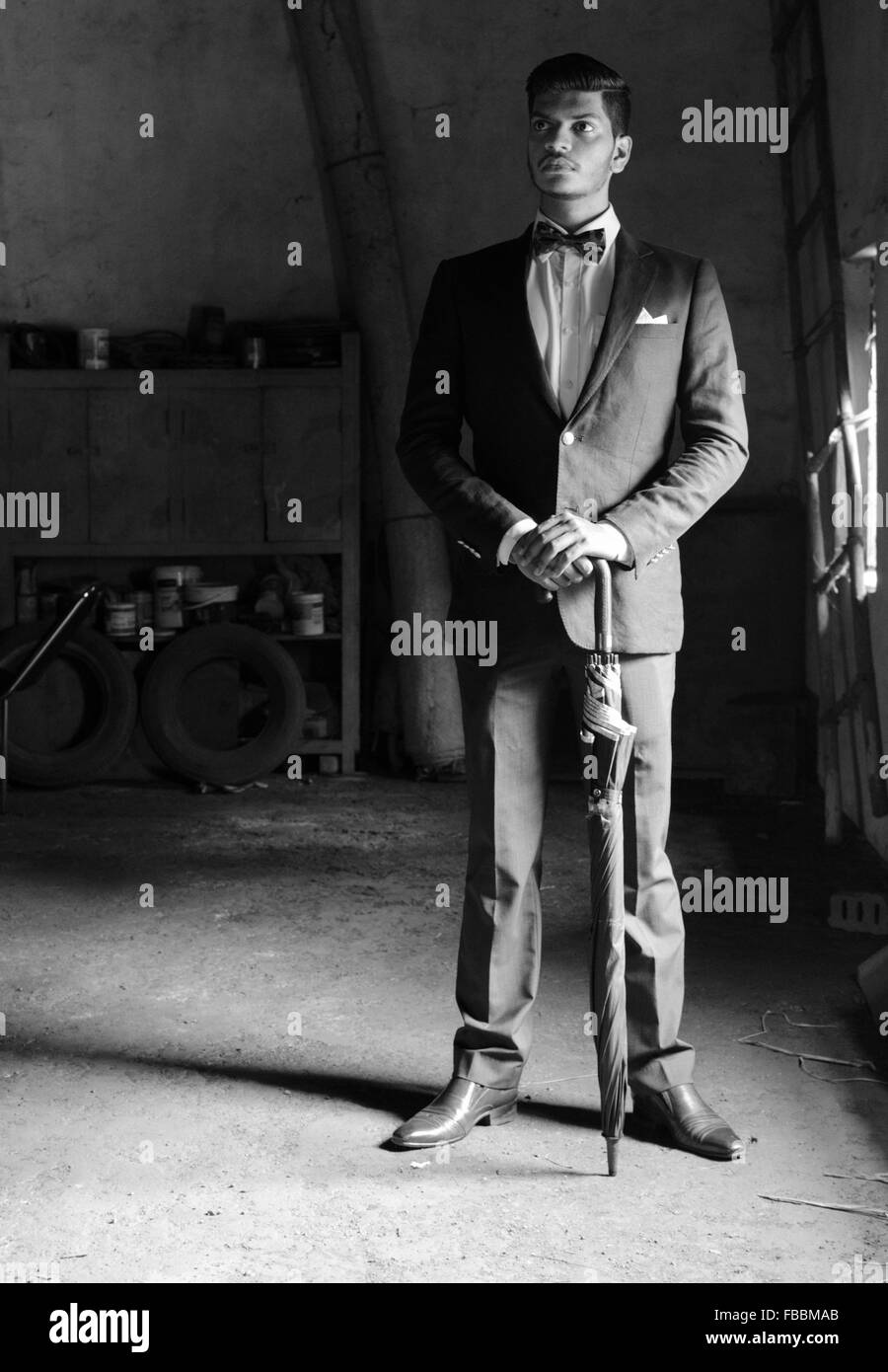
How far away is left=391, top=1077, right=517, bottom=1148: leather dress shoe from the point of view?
2520 mm

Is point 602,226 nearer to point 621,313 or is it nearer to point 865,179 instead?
point 621,313

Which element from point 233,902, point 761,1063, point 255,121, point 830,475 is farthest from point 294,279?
point 761,1063

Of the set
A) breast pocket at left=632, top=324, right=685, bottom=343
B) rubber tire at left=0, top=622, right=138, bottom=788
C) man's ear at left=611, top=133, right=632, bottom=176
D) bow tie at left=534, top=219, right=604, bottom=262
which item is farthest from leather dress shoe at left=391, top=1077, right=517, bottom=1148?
rubber tire at left=0, top=622, right=138, bottom=788

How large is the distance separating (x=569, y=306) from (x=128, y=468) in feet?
12.6

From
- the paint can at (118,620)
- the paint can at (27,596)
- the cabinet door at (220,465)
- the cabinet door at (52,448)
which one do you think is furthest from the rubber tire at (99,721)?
the cabinet door at (220,465)

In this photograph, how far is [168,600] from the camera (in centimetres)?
590

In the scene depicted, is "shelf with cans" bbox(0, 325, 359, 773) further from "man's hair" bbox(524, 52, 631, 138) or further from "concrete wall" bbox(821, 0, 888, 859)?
"man's hair" bbox(524, 52, 631, 138)

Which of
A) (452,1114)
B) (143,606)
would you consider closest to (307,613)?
(143,606)

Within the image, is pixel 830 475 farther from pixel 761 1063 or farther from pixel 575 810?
pixel 761 1063

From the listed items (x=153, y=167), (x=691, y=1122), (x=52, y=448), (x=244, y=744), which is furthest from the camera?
(x=153, y=167)

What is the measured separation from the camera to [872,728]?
445 cm

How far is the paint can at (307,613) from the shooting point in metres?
5.95

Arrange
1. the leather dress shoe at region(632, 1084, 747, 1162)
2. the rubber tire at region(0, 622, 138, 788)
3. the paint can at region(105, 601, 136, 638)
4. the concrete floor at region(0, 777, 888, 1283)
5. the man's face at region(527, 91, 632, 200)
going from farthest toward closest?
the paint can at region(105, 601, 136, 638) → the rubber tire at region(0, 622, 138, 788) → the leather dress shoe at region(632, 1084, 747, 1162) → the man's face at region(527, 91, 632, 200) → the concrete floor at region(0, 777, 888, 1283)

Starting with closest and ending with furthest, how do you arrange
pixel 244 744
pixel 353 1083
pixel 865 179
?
pixel 353 1083, pixel 865 179, pixel 244 744
